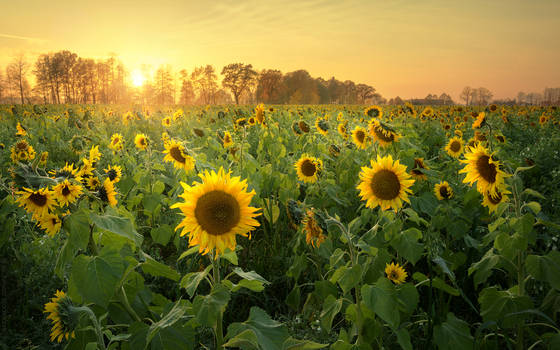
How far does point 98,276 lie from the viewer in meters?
1.35

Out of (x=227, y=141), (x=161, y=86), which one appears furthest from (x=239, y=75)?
(x=227, y=141)

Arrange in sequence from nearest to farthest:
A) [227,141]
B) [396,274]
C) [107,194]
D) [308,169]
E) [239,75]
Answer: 1. [107,194]
2. [396,274]
3. [308,169]
4. [227,141]
5. [239,75]

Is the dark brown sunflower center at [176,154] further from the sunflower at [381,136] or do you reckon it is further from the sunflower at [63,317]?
the sunflower at [381,136]

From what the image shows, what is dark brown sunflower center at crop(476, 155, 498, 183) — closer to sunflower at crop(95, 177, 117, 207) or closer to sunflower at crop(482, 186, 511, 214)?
sunflower at crop(482, 186, 511, 214)

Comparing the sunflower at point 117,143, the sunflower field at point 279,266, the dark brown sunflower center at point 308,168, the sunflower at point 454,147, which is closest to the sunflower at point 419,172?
the sunflower field at point 279,266

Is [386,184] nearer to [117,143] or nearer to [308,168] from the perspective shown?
[308,168]

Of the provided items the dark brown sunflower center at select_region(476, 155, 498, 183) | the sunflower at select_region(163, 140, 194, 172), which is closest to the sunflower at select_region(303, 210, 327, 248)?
the dark brown sunflower center at select_region(476, 155, 498, 183)

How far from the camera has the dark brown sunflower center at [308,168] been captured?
3.58 meters

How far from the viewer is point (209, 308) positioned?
4.50 ft

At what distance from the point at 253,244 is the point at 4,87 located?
319 ft

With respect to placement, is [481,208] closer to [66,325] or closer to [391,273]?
[391,273]

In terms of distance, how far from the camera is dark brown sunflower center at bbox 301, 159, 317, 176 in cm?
358

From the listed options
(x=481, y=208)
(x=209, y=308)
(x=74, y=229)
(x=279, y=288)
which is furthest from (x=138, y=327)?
(x=481, y=208)

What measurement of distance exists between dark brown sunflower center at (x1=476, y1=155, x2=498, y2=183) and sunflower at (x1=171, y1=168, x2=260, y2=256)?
5.75 ft
